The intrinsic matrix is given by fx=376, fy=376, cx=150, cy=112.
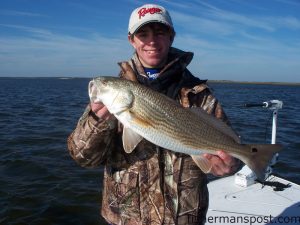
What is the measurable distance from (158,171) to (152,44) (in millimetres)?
1522

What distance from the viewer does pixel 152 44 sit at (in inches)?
176

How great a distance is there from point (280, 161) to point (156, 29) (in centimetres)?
1363

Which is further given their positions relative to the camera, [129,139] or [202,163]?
[202,163]

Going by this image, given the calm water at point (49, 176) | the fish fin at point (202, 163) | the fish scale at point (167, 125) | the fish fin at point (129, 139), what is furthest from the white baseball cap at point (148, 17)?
the calm water at point (49, 176)

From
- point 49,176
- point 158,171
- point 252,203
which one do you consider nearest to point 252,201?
point 252,203

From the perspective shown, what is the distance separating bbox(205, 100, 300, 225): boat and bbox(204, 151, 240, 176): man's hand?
3.18 meters

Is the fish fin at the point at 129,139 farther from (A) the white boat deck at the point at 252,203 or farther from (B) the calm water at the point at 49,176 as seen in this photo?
(B) the calm water at the point at 49,176

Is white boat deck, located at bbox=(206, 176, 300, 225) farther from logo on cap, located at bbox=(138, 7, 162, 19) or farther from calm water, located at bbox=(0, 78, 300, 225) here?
logo on cap, located at bbox=(138, 7, 162, 19)

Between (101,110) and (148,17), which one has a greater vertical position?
(148,17)

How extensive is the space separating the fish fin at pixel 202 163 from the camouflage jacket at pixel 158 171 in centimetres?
24

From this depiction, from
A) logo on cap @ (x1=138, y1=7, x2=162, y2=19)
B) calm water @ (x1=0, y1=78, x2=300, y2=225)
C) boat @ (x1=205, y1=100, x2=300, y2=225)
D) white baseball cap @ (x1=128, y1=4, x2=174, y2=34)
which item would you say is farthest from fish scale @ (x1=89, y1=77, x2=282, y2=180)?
calm water @ (x1=0, y1=78, x2=300, y2=225)

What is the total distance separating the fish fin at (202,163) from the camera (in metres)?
4.30

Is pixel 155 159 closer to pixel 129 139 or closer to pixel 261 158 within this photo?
pixel 129 139

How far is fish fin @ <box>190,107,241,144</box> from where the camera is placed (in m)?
4.37
